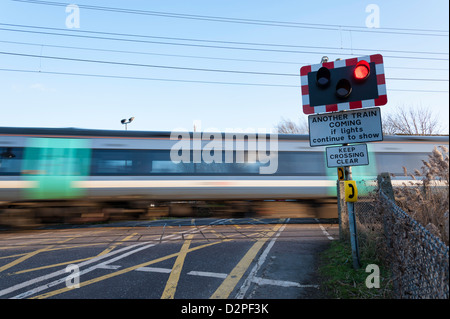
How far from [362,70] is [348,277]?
2.85 metres

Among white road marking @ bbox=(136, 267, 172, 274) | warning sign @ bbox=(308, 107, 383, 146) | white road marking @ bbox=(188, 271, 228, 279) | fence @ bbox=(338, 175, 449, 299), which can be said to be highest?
warning sign @ bbox=(308, 107, 383, 146)

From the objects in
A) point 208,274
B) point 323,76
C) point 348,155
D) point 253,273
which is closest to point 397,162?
point 348,155

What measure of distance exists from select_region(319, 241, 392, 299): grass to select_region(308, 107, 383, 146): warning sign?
180 cm

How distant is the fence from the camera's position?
5.68 feet

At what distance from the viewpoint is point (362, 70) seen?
133 inches

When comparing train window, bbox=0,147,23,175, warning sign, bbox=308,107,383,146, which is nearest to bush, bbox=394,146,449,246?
warning sign, bbox=308,107,383,146

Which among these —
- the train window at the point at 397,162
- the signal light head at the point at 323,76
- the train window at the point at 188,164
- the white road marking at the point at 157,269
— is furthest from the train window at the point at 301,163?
the white road marking at the point at 157,269

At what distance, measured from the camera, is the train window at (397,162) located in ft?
29.7

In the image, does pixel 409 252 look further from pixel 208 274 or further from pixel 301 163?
pixel 301 163

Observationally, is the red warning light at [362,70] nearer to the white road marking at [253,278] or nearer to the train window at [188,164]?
the white road marking at [253,278]

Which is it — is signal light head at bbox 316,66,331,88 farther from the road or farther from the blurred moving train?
the blurred moving train
